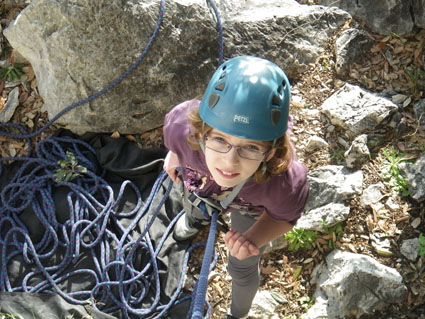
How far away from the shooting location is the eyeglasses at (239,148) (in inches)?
84.0

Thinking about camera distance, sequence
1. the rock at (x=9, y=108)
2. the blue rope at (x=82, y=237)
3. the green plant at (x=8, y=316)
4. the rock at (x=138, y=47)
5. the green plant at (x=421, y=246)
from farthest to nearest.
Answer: the rock at (x=9, y=108) → the rock at (x=138, y=47) → the blue rope at (x=82, y=237) → the green plant at (x=421, y=246) → the green plant at (x=8, y=316)

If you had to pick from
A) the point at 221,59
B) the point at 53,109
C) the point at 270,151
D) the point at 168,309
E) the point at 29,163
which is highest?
the point at 270,151

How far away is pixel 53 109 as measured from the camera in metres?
4.07

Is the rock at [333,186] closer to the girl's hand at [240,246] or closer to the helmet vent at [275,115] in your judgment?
the girl's hand at [240,246]

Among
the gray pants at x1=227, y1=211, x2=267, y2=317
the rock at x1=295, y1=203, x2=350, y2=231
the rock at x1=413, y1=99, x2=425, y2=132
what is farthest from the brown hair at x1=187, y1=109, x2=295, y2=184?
the rock at x1=413, y1=99, x2=425, y2=132

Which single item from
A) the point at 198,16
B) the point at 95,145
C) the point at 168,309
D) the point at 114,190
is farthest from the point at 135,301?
the point at 198,16

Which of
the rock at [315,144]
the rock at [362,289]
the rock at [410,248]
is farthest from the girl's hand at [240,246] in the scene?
the rock at [315,144]

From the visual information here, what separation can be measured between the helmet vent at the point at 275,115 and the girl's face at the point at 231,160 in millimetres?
121

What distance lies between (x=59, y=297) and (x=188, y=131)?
1799 millimetres

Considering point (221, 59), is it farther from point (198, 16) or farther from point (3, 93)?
point (3, 93)

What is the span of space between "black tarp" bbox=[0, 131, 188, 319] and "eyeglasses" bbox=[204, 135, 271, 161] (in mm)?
1791

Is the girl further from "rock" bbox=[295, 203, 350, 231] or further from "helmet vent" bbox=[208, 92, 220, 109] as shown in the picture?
"rock" bbox=[295, 203, 350, 231]

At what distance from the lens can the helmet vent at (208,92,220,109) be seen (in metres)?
2.13

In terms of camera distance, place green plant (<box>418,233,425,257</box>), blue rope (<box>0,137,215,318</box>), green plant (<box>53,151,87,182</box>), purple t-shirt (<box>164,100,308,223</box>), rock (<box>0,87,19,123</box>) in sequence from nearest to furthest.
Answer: purple t-shirt (<box>164,100,308,223</box>), green plant (<box>418,233,425,257</box>), blue rope (<box>0,137,215,318</box>), green plant (<box>53,151,87,182</box>), rock (<box>0,87,19,123</box>)
